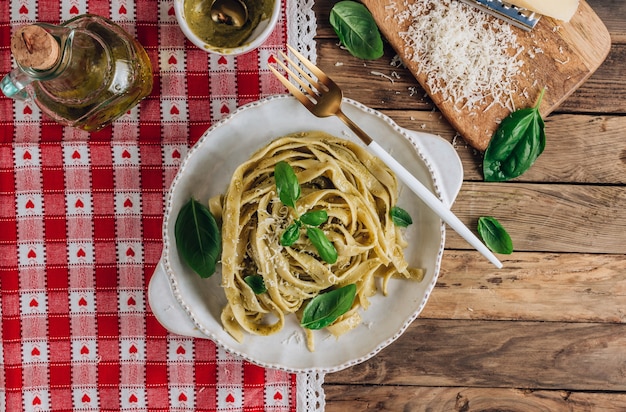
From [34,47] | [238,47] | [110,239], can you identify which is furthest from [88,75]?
[110,239]

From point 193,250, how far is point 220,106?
435 mm

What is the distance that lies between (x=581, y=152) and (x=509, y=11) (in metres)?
0.46

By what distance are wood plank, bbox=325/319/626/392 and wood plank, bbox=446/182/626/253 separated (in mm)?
236

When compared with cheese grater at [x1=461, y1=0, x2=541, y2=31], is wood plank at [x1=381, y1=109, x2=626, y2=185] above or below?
below

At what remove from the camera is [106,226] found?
1.75m

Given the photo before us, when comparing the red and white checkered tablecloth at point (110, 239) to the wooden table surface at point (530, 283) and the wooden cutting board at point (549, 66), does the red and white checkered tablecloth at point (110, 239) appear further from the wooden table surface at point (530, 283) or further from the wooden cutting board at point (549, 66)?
the wooden cutting board at point (549, 66)

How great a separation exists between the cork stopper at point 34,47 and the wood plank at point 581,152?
1.12 metres

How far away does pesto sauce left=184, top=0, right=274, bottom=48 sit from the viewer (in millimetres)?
1604

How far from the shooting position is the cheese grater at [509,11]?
5.53 feet

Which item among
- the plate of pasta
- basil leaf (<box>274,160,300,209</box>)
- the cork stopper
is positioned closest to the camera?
the cork stopper

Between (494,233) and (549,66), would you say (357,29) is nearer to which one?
(549,66)

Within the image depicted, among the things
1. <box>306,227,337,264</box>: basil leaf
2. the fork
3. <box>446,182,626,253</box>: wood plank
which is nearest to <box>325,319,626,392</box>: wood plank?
<box>446,182,626,253</box>: wood plank

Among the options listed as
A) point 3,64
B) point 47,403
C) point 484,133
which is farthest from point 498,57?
point 47,403

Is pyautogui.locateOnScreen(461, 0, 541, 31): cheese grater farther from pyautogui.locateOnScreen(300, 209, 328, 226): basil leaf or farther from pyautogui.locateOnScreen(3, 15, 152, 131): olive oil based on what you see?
pyautogui.locateOnScreen(3, 15, 152, 131): olive oil
